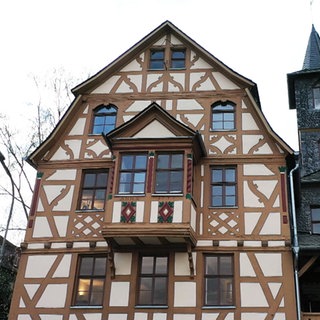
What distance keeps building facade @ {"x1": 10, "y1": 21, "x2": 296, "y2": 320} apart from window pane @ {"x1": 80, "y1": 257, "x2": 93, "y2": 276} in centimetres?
3

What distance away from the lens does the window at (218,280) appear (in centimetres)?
1577

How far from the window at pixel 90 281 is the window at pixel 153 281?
127 centimetres

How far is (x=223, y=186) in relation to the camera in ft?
57.4

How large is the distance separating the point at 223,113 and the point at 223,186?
2962mm

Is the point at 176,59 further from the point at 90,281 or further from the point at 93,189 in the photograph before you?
the point at 90,281

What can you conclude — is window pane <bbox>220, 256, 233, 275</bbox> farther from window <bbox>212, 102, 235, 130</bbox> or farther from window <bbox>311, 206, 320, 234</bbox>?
window <bbox>311, 206, 320, 234</bbox>

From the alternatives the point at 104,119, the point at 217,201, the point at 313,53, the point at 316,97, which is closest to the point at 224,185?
the point at 217,201

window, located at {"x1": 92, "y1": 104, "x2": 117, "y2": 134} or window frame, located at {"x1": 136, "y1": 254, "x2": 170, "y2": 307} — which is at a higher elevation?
window, located at {"x1": 92, "y1": 104, "x2": 117, "y2": 134}

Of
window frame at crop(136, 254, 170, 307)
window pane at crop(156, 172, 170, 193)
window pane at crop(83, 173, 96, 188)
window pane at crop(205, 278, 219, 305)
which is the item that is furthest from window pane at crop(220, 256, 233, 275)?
window pane at crop(83, 173, 96, 188)

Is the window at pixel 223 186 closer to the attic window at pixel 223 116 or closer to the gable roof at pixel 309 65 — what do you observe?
the attic window at pixel 223 116

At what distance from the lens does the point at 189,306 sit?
15664 mm

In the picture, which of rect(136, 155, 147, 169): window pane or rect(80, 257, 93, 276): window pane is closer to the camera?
rect(80, 257, 93, 276): window pane

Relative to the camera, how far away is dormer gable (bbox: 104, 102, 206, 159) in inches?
679

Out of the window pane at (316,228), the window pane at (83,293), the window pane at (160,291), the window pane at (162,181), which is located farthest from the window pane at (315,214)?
the window pane at (83,293)
